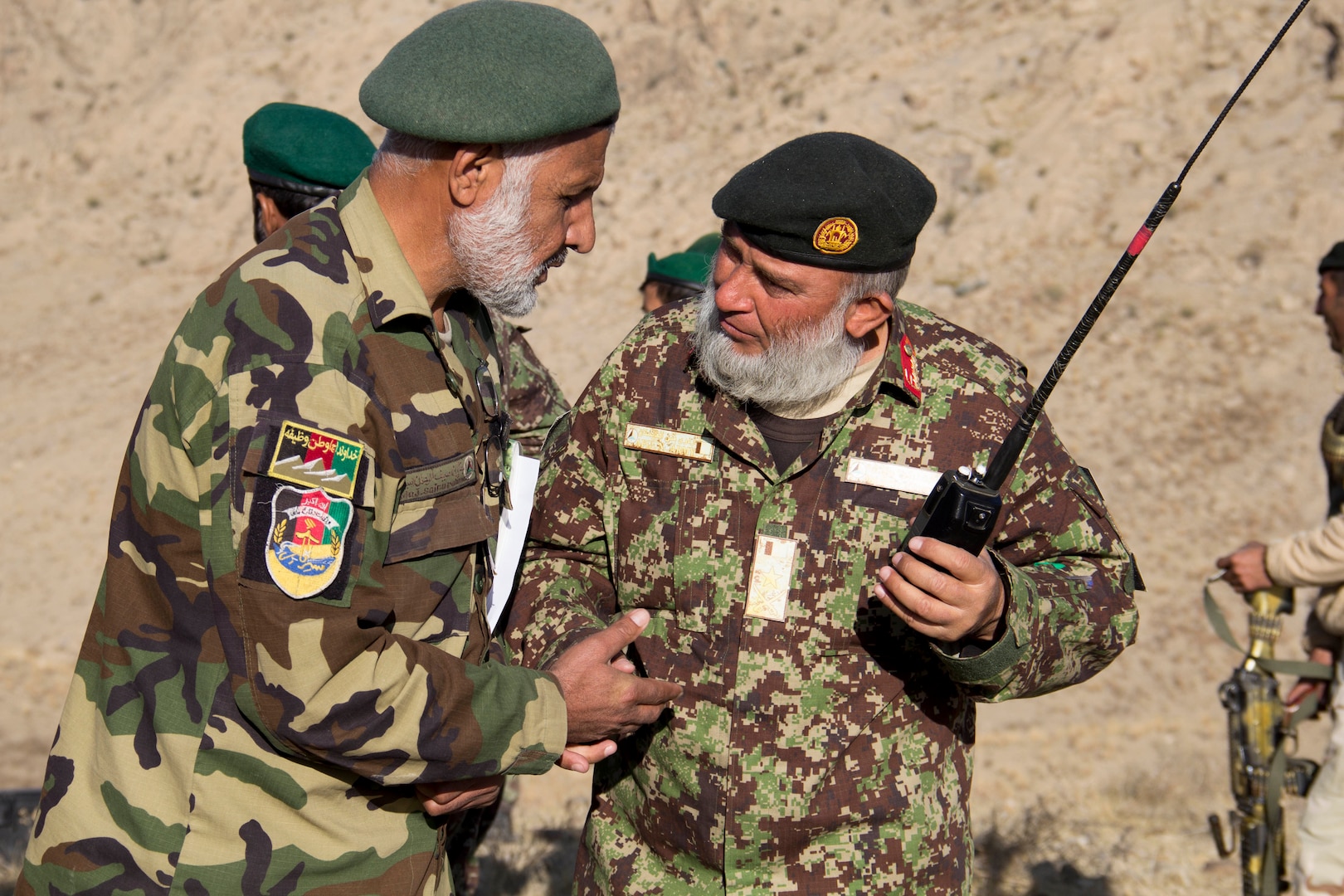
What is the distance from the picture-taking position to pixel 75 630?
376 inches

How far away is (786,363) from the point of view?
2.27m

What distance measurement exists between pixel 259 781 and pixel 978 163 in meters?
14.6

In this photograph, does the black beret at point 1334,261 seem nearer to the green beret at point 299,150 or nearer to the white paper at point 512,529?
the white paper at point 512,529

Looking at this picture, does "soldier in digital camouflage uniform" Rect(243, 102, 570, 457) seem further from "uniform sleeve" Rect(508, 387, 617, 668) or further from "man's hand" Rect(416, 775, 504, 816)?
"man's hand" Rect(416, 775, 504, 816)

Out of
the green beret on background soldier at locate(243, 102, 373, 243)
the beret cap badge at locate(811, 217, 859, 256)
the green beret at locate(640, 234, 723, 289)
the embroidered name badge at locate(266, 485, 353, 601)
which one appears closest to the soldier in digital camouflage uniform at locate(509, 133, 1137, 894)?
the beret cap badge at locate(811, 217, 859, 256)

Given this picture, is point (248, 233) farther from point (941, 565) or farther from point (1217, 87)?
point (941, 565)

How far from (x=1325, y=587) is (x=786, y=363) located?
2853 mm

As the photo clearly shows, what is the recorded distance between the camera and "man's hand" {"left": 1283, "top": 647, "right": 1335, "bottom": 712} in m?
4.16

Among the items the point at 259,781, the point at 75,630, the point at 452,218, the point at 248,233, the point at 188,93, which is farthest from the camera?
the point at 188,93

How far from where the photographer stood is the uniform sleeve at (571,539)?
7.71ft

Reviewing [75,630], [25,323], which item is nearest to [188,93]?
[25,323]

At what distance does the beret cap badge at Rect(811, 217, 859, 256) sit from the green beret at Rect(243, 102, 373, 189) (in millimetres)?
1593

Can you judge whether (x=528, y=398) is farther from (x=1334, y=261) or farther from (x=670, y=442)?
(x=1334, y=261)

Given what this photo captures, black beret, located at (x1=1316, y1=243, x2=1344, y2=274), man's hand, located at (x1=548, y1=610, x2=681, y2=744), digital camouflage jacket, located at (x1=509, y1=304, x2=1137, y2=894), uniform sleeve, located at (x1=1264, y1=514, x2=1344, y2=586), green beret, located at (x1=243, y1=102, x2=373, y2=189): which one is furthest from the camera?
black beret, located at (x1=1316, y1=243, x2=1344, y2=274)
